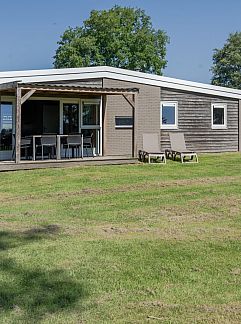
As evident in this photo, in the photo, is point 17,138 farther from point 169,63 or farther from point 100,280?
point 169,63

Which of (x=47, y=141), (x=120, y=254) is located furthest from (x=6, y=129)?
(x=120, y=254)

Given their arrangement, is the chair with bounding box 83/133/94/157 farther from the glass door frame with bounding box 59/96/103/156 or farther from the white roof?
the white roof

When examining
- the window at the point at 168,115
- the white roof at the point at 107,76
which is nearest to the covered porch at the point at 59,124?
the white roof at the point at 107,76

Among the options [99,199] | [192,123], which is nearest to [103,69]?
[192,123]

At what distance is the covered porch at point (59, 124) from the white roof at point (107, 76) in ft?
1.18

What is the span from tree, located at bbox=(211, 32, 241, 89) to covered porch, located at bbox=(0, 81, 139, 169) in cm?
3655

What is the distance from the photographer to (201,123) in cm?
1761

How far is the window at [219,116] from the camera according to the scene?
1808 centimetres

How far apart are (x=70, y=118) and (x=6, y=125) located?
2201 millimetres

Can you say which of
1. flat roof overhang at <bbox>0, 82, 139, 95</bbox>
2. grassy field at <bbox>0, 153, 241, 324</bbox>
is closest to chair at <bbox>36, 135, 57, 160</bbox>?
flat roof overhang at <bbox>0, 82, 139, 95</bbox>

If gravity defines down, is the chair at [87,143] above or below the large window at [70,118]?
below

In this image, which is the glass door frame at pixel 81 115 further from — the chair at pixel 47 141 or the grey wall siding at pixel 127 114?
the chair at pixel 47 141

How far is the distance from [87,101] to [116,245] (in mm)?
10635

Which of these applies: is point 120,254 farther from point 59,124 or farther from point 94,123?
point 94,123
